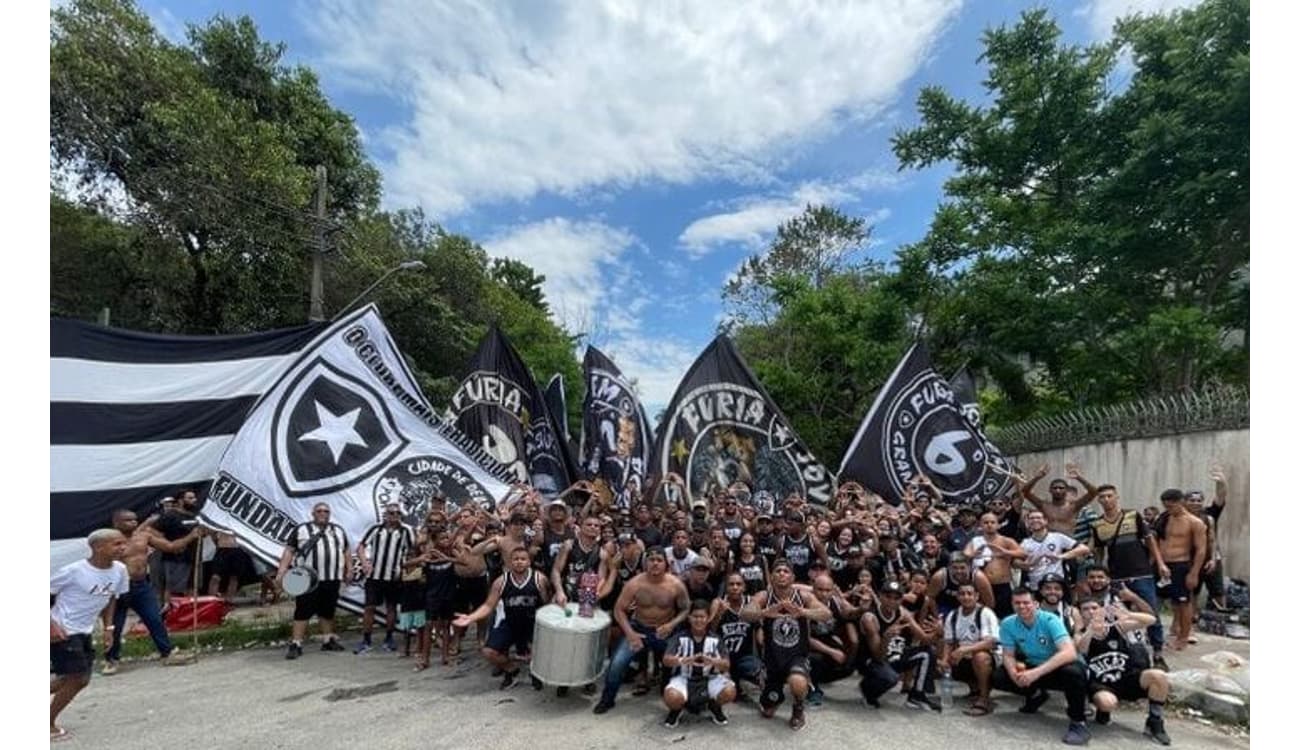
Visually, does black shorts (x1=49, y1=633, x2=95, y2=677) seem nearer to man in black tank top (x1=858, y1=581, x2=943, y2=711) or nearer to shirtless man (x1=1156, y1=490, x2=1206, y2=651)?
man in black tank top (x1=858, y1=581, x2=943, y2=711)

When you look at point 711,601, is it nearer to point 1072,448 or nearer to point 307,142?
point 1072,448

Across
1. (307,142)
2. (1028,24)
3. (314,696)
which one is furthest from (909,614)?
(307,142)

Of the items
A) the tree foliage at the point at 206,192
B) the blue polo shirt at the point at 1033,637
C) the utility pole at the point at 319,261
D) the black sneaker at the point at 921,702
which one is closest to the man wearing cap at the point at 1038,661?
the blue polo shirt at the point at 1033,637

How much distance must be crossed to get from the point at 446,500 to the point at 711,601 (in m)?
5.57

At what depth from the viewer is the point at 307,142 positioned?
23359 mm

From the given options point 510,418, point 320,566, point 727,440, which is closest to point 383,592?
point 320,566

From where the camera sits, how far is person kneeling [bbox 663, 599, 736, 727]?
700 cm

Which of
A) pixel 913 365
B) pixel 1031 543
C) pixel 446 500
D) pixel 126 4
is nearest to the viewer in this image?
pixel 1031 543

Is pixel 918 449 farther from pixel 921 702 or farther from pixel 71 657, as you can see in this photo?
pixel 71 657

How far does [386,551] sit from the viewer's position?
979cm

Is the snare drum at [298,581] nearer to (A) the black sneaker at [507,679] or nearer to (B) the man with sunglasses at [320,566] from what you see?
(B) the man with sunglasses at [320,566]

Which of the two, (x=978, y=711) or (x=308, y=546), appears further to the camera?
(x=308, y=546)

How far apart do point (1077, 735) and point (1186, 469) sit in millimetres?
8249

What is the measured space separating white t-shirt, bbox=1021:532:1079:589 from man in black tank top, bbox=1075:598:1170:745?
1325mm
